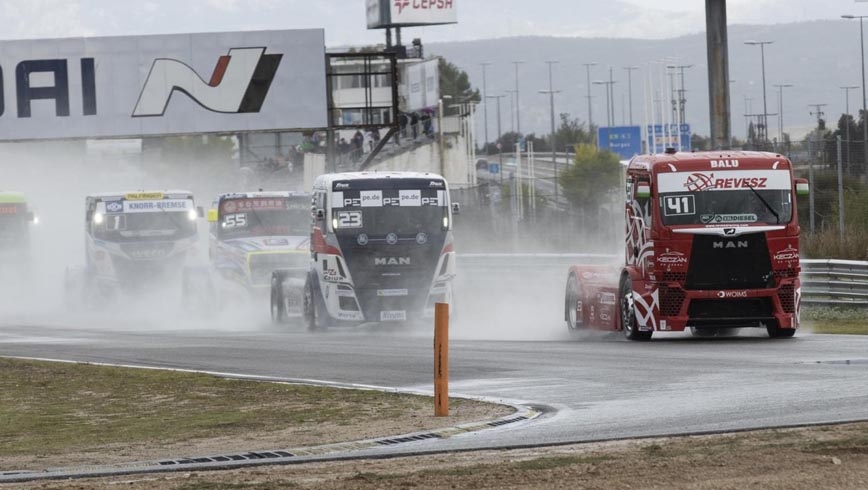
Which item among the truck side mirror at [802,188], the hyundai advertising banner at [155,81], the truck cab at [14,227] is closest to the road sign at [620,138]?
the truck cab at [14,227]

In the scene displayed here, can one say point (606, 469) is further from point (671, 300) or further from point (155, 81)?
point (155, 81)

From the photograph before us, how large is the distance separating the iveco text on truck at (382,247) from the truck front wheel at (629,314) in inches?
210

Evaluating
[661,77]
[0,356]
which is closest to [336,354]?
[0,356]

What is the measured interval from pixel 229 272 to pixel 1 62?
1059 cm

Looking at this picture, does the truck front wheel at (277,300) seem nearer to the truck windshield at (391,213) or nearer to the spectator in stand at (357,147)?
the truck windshield at (391,213)

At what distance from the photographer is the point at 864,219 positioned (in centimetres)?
3284

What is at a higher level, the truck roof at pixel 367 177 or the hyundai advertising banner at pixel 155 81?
the hyundai advertising banner at pixel 155 81

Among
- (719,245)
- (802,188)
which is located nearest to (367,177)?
(719,245)

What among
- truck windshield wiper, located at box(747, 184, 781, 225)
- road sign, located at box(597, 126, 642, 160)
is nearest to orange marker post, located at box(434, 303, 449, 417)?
truck windshield wiper, located at box(747, 184, 781, 225)

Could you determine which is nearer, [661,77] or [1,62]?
[1,62]

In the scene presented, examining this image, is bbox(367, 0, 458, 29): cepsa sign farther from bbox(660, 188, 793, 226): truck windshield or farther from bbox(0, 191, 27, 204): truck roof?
bbox(660, 188, 793, 226): truck windshield

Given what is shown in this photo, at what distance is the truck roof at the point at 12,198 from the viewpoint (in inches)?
1811

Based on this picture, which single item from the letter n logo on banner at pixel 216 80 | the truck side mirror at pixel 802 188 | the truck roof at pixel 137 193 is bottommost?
Result: the truck side mirror at pixel 802 188

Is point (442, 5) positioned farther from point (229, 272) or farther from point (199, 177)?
point (229, 272)
